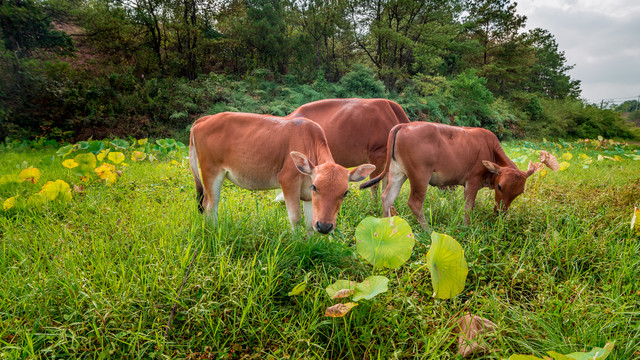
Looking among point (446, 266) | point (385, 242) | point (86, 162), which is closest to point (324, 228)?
point (385, 242)

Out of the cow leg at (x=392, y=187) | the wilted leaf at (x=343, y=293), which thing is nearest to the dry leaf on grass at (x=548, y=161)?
the cow leg at (x=392, y=187)

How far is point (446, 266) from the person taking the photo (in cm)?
198

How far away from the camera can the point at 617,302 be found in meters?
2.04

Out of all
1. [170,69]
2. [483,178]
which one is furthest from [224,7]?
[483,178]

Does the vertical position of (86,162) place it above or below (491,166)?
below

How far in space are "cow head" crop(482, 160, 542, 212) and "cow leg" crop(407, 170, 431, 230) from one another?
29.0 inches

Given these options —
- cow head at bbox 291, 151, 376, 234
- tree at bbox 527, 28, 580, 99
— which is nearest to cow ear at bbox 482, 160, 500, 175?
cow head at bbox 291, 151, 376, 234

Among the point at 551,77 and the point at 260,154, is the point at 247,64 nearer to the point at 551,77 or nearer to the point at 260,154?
the point at 260,154

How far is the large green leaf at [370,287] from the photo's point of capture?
177 cm

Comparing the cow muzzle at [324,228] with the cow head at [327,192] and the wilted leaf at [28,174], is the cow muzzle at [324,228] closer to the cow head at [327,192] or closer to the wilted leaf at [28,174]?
the cow head at [327,192]

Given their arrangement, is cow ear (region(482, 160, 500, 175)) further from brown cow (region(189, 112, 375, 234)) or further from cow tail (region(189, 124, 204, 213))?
cow tail (region(189, 124, 204, 213))

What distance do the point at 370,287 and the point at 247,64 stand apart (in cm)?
1735

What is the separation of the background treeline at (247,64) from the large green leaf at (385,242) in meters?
11.0

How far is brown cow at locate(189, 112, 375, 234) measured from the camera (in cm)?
300
